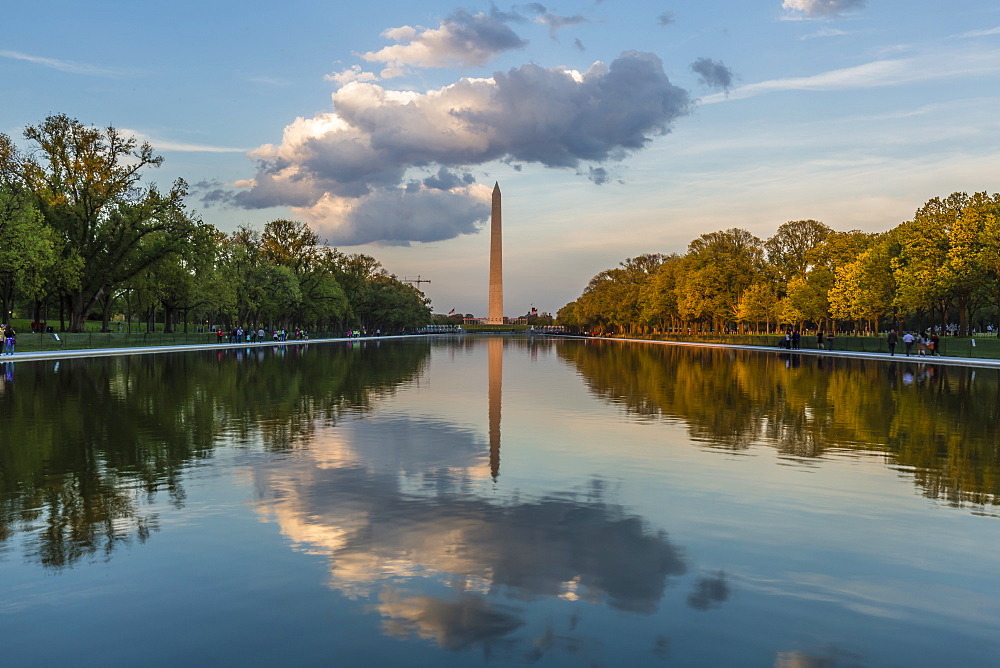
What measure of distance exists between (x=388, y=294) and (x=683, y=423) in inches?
4636

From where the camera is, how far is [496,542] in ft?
24.4

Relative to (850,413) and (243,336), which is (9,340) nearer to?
(243,336)

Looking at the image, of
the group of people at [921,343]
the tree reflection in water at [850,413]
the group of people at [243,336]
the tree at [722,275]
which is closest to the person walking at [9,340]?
the group of people at [243,336]

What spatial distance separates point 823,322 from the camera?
8806 cm

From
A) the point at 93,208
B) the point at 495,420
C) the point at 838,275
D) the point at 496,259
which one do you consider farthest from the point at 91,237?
the point at 496,259

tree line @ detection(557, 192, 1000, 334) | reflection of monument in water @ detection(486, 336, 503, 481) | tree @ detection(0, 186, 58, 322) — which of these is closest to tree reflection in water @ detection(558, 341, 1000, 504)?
reflection of monument in water @ detection(486, 336, 503, 481)

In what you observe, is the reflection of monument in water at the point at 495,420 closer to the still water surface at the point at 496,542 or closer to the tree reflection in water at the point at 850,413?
the still water surface at the point at 496,542

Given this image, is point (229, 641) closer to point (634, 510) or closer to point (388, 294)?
point (634, 510)

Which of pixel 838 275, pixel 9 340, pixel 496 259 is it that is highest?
pixel 496 259

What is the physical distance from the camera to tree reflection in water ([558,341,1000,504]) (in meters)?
11.9

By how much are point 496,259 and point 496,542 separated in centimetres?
14671

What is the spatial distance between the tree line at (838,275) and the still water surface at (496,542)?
4782 centimetres

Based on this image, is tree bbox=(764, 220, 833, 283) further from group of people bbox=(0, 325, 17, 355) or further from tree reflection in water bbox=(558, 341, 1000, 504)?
group of people bbox=(0, 325, 17, 355)

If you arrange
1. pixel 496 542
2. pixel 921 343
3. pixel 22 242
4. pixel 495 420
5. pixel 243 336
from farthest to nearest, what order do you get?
pixel 243 336 → pixel 921 343 → pixel 22 242 → pixel 495 420 → pixel 496 542
